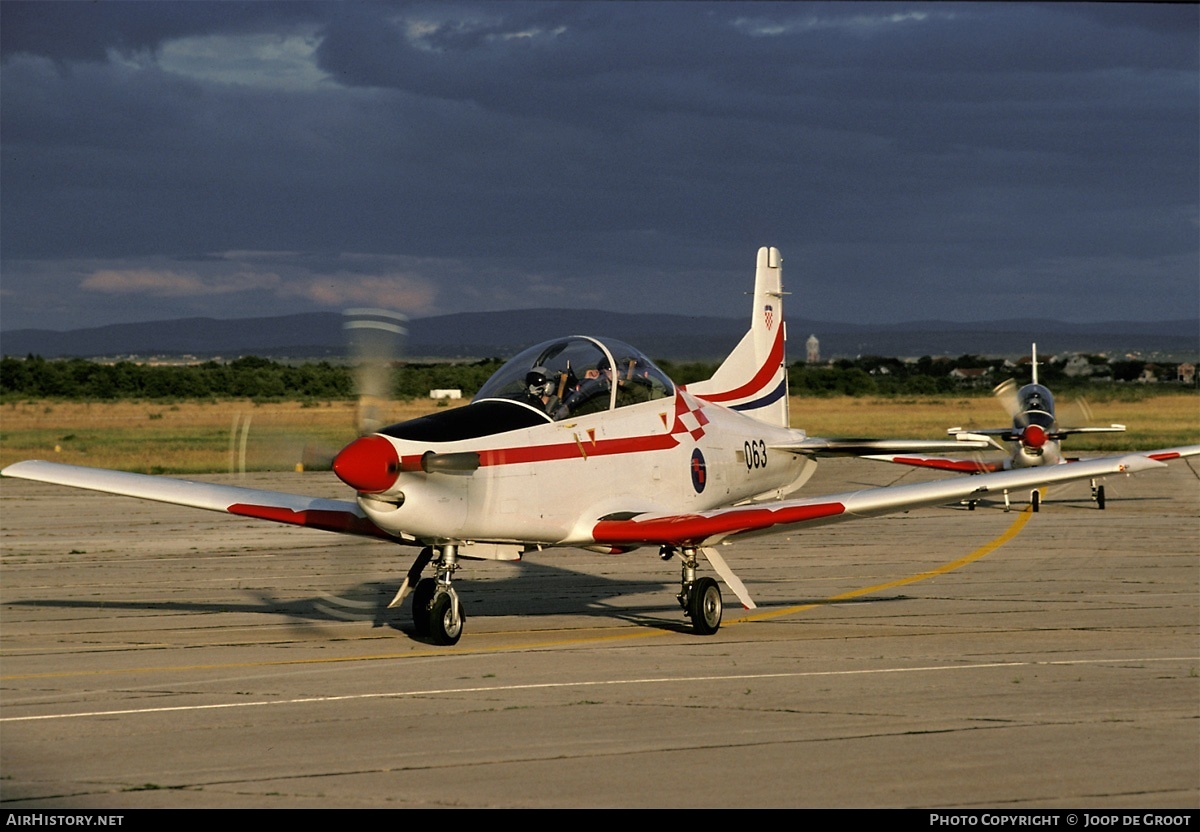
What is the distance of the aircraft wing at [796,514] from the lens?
39.3 feet

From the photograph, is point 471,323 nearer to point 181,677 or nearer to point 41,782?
point 181,677

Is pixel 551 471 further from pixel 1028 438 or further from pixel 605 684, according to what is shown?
pixel 1028 438

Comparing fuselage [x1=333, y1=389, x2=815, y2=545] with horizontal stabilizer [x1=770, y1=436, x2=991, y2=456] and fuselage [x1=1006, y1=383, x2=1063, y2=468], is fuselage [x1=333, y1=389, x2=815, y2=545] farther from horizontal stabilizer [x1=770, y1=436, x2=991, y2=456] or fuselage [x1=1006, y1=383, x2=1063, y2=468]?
fuselage [x1=1006, y1=383, x2=1063, y2=468]

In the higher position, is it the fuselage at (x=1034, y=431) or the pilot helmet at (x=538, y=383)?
the fuselage at (x=1034, y=431)

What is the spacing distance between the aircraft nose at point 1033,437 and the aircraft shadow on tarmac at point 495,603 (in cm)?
1300

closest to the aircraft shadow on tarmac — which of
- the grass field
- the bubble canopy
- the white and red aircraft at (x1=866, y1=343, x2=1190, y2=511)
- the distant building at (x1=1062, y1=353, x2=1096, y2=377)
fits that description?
the grass field

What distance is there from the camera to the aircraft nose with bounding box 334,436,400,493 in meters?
10.1

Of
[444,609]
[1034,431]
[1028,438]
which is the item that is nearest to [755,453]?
[444,609]

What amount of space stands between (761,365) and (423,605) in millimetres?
6625

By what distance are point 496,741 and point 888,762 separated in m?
2.32

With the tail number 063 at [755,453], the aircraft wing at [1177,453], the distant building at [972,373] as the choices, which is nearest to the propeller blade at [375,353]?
the tail number 063 at [755,453]

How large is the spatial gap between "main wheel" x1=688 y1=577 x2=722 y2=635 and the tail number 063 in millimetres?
2414

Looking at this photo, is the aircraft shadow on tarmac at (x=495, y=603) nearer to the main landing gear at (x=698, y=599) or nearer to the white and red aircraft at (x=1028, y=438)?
the main landing gear at (x=698, y=599)
